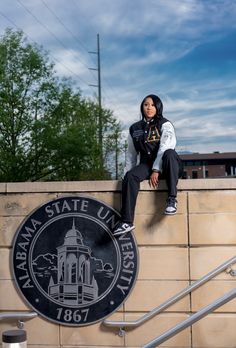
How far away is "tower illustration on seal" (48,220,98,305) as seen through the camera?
5844 mm

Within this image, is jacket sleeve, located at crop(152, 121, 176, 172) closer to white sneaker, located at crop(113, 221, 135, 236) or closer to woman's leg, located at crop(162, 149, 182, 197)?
woman's leg, located at crop(162, 149, 182, 197)

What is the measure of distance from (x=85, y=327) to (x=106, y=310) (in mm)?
288

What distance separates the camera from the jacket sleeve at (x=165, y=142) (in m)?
5.57

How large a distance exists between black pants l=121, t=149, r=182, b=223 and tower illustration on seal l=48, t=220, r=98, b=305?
644 mm

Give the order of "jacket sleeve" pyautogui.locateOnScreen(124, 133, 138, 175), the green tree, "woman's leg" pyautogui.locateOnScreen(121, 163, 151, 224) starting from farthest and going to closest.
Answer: the green tree, "jacket sleeve" pyautogui.locateOnScreen(124, 133, 138, 175), "woman's leg" pyautogui.locateOnScreen(121, 163, 151, 224)

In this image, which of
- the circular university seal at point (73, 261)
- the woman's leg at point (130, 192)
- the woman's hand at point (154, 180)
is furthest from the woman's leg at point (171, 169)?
the circular university seal at point (73, 261)

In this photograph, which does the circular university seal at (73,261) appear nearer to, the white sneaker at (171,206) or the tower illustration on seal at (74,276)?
the tower illustration on seal at (74,276)

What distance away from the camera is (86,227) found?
5.91m

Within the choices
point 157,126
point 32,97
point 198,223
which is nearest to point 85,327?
point 198,223

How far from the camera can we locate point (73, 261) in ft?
19.3

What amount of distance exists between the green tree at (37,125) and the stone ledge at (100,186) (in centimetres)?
2395

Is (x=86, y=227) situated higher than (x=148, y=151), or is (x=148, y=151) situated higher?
(x=148, y=151)

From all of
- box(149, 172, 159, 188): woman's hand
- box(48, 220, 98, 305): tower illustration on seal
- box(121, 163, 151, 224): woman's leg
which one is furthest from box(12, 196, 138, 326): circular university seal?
box(149, 172, 159, 188): woman's hand

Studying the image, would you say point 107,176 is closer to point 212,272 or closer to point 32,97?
point 32,97
